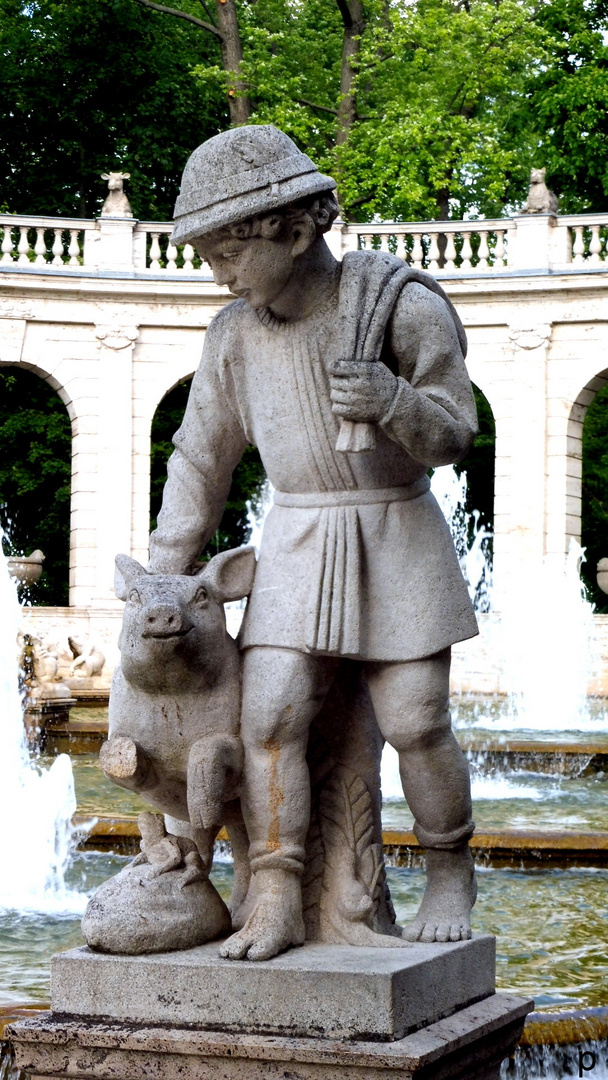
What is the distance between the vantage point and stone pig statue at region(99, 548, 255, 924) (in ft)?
13.0

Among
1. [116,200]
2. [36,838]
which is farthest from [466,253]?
[36,838]

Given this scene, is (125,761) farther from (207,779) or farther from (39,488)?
(39,488)

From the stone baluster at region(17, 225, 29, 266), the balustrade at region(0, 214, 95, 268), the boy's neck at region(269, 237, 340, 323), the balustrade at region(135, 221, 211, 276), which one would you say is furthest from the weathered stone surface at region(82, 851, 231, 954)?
the stone baluster at region(17, 225, 29, 266)

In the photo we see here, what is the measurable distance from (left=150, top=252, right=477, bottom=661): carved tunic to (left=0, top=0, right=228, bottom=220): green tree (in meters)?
23.7

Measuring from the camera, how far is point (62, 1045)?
3824 mm

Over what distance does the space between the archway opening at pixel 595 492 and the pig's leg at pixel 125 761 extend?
2263 centimetres

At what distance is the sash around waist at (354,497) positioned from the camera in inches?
165

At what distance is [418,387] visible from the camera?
411 cm

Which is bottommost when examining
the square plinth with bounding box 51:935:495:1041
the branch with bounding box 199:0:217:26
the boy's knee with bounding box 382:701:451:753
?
the square plinth with bounding box 51:935:495:1041

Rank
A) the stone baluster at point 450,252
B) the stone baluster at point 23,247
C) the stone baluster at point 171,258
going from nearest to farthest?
the stone baluster at point 23,247 → the stone baluster at point 450,252 → the stone baluster at point 171,258

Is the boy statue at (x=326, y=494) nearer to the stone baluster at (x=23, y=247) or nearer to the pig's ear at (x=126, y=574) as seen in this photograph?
the pig's ear at (x=126, y=574)

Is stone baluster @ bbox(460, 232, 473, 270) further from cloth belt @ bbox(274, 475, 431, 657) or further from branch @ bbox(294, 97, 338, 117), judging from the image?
cloth belt @ bbox(274, 475, 431, 657)

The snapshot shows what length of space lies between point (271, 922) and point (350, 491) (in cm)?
108

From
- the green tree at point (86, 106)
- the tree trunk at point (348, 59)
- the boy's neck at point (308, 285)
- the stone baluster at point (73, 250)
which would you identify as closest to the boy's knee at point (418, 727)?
the boy's neck at point (308, 285)
